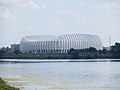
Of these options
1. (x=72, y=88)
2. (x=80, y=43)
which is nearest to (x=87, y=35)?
(x=80, y=43)

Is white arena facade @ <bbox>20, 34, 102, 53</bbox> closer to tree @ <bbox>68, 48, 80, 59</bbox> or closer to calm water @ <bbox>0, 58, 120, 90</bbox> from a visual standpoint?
tree @ <bbox>68, 48, 80, 59</bbox>

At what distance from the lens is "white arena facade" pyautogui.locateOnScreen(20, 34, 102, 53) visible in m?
156

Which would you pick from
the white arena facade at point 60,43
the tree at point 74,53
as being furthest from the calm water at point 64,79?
the white arena facade at point 60,43

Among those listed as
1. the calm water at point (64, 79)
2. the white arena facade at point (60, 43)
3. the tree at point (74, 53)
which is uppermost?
the white arena facade at point (60, 43)

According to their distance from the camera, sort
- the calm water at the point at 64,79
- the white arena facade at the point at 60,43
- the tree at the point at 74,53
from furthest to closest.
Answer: the white arena facade at the point at 60,43 → the tree at the point at 74,53 → the calm water at the point at 64,79

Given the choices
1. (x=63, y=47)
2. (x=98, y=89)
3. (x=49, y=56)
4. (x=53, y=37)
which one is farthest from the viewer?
(x=53, y=37)

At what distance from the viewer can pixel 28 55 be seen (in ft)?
444

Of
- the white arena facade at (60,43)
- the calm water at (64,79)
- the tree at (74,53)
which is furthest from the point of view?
the white arena facade at (60,43)

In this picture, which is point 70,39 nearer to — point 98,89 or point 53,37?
point 53,37

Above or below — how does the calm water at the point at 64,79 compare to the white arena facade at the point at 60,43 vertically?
below

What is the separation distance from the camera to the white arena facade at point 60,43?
156 m

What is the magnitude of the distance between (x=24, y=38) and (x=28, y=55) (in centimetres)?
4015

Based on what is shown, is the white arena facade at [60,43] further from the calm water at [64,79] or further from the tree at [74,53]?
Answer: the calm water at [64,79]

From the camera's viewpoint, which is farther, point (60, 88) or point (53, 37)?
point (53, 37)
